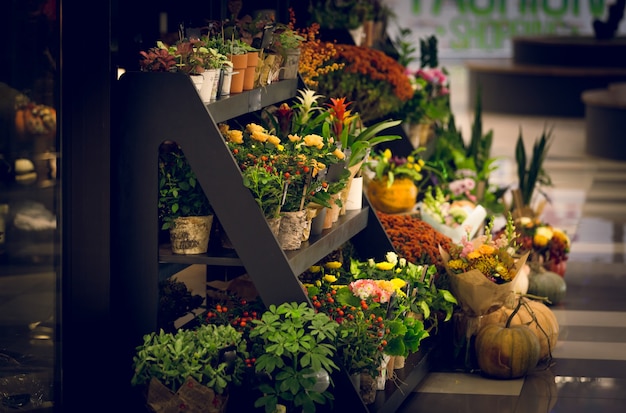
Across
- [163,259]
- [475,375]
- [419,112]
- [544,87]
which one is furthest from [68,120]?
[544,87]

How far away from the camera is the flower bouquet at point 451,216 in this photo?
6691 mm

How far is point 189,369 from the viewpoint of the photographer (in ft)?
13.4

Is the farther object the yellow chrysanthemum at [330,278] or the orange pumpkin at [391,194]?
the orange pumpkin at [391,194]

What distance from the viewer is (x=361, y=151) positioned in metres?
5.05

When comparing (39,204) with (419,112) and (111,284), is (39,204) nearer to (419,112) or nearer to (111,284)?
(111,284)

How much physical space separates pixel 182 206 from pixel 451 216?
111 inches

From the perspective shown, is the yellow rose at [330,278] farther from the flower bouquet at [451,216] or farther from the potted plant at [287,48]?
the flower bouquet at [451,216]

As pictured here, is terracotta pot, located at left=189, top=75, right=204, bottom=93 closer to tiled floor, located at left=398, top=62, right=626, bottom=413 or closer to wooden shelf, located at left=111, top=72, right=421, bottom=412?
wooden shelf, located at left=111, top=72, right=421, bottom=412

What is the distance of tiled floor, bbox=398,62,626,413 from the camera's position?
4965mm

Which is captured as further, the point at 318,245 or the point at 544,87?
the point at 544,87

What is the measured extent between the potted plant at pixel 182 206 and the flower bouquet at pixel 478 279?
4.75 ft

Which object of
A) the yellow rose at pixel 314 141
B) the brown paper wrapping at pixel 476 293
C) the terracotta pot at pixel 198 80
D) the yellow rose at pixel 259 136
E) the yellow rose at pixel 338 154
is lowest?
the brown paper wrapping at pixel 476 293

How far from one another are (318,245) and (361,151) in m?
0.61

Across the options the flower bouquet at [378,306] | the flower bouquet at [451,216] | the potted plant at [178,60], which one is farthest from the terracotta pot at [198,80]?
the flower bouquet at [451,216]
